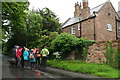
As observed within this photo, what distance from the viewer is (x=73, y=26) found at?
31453 mm

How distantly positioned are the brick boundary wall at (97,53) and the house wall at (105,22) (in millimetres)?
10200

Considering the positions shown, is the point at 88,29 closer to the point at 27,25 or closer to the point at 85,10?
the point at 85,10

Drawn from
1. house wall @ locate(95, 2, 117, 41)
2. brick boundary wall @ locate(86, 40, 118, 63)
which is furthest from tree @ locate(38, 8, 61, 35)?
brick boundary wall @ locate(86, 40, 118, 63)

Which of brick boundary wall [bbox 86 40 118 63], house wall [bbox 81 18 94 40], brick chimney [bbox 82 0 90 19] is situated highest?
brick chimney [bbox 82 0 90 19]

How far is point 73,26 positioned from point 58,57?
14467mm

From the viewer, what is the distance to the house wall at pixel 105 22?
26.2m

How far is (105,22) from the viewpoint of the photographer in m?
27.3

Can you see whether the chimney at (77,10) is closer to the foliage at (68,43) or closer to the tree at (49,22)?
the tree at (49,22)

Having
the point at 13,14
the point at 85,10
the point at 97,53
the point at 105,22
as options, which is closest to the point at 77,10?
the point at 85,10

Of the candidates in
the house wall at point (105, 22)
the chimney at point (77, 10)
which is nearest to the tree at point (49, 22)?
the chimney at point (77, 10)

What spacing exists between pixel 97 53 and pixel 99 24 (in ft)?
39.2

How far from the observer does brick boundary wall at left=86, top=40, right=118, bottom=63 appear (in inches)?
579

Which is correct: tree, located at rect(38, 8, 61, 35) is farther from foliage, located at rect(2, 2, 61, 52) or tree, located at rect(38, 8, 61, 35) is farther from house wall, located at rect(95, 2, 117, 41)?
house wall, located at rect(95, 2, 117, 41)

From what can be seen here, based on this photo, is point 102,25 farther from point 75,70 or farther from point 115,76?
point 115,76
